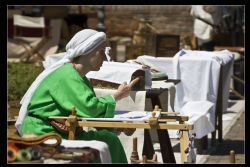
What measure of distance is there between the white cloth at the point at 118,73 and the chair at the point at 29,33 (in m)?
9.32

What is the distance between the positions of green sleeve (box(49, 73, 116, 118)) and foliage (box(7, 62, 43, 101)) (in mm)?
5017

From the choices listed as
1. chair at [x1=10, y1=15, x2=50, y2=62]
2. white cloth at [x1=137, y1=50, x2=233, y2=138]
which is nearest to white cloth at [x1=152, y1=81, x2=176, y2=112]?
white cloth at [x1=137, y1=50, x2=233, y2=138]

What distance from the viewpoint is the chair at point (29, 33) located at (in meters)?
15.8

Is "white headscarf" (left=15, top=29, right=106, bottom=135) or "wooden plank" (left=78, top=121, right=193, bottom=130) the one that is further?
"white headscarf" (left=15, top=29, right=106, bottom=135)

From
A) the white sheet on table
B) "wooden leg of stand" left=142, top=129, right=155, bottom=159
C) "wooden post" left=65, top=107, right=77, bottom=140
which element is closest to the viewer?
"wooden post" left=65, top=107, right=77, bottom=140

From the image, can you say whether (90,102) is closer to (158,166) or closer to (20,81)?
(158,166)

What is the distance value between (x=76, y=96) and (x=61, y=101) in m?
0.09

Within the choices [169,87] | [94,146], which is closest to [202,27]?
[169,87]

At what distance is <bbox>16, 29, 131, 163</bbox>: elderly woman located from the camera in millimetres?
4691

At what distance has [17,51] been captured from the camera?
16.2 metres

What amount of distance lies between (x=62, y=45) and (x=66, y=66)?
11581mm

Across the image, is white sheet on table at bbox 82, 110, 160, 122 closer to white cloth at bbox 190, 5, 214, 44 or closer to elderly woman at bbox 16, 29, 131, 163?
elderly woman at bbox 16, 29, 131, 163
